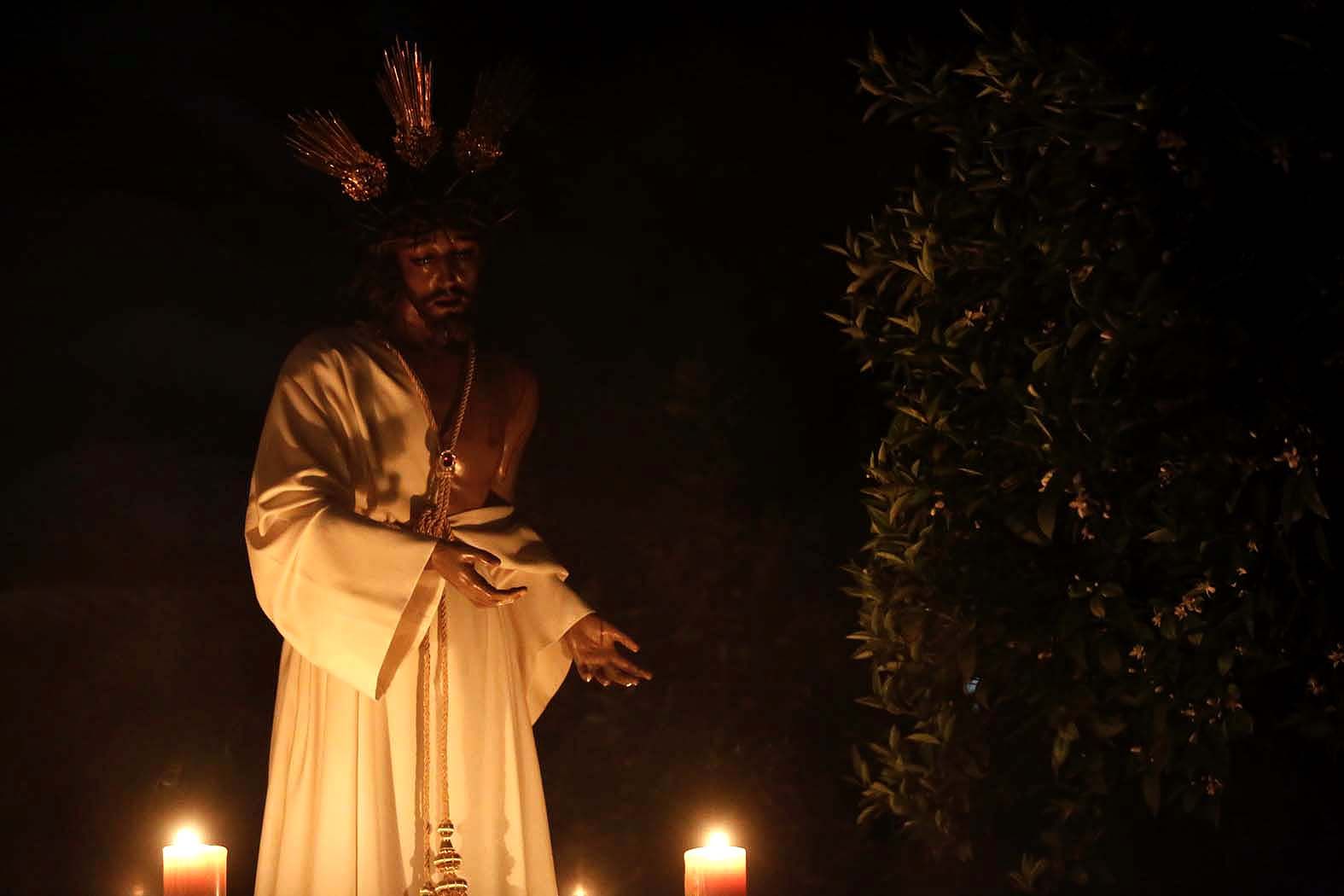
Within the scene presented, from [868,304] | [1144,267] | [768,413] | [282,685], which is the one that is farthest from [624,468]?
[1144,267]

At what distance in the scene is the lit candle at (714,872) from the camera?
275 cm

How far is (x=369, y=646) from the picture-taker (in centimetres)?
271

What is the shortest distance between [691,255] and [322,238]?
25.7 inches

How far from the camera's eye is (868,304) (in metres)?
3.25

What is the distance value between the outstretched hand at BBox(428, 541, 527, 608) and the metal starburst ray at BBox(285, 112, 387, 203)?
555 mm

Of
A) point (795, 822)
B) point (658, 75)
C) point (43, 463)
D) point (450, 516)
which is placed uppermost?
point (658, 75)

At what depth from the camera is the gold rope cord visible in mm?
2717

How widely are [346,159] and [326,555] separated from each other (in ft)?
1.97

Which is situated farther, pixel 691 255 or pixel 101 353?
pixel 691 255

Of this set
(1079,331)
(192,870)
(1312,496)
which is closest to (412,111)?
(1079,331)

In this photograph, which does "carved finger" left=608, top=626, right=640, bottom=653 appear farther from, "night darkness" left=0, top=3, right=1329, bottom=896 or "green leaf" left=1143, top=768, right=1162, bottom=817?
"green leaf" left=1143, top=768, right=1162, bottom=817

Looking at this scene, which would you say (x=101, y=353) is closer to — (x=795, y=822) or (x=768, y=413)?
(x=768, y=413)

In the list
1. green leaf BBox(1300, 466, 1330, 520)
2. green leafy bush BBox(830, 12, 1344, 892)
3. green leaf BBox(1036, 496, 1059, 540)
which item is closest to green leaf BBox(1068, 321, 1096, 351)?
green leafy bush BBox(830, 12, 1344, 892)

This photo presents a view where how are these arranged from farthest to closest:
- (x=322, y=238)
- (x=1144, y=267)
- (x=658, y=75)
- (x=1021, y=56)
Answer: (x=658, y=75), (x=322, y=238), (x=1021, y=56), (x=1144, y=267)
